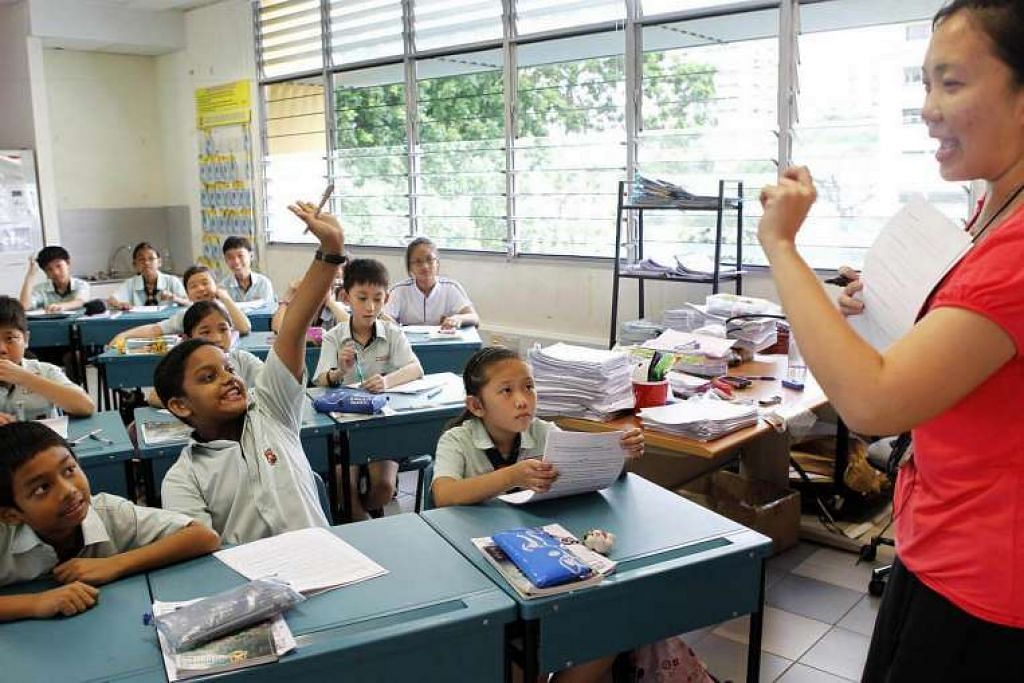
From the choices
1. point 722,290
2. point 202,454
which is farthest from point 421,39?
point 202,454

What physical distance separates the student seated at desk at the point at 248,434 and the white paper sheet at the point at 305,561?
277 millimetres

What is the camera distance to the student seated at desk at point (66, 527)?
1580 millimetres

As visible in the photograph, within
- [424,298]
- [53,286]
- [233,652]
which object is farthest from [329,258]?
[53,286]

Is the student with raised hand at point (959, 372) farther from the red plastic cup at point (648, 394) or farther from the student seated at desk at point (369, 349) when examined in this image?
the student seated at desk at point (369, 349)

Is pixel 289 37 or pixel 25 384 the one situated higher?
pixel 289 37

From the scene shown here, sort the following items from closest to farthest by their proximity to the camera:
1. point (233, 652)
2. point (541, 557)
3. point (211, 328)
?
point (233, 652), point (541, 557), point (211, 328)

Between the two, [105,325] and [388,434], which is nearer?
[388,434]

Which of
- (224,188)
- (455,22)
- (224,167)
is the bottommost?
(224,188)

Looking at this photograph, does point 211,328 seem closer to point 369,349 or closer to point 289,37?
point 369,349

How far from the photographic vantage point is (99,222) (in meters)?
8.73

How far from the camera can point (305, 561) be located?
5.34 feet

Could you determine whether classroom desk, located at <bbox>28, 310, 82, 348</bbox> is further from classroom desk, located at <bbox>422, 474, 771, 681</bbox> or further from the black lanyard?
classroom desk, located at <bbox>422, 474, 771, 681</bbox>

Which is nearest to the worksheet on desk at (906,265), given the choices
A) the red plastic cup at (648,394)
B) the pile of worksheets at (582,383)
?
the pile of worksheets at (582,383)

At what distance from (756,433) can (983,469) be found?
1767mm
